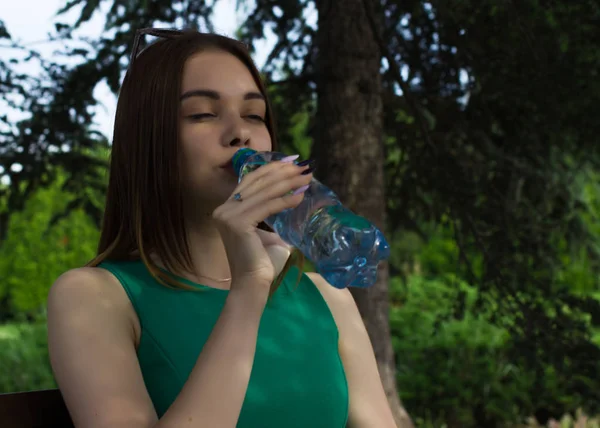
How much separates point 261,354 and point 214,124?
508 mm

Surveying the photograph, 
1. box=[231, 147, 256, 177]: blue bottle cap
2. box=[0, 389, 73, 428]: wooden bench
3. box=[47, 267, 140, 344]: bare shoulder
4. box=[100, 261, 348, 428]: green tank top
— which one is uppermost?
box=[231, 147, 256, 177]: blue bottle cap

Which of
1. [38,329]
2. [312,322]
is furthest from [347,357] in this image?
[38,329]

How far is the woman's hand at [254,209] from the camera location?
1.42 metres

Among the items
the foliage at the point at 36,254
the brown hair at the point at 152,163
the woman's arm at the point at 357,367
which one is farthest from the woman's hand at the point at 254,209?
the foliage at the point at 36,254

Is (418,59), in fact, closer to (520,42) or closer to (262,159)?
(520,42)

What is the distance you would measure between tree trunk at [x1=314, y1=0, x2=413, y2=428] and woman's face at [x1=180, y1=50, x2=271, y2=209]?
198cm

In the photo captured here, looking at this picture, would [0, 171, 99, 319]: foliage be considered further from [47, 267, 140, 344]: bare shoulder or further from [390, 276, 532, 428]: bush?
[47, 267, 140, 344]: bare shoulder

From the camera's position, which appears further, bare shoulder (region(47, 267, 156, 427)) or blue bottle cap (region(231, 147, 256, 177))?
blue bottle cap (region(231, 147, 256, 177))

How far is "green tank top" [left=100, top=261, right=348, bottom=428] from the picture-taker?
161 centimetres

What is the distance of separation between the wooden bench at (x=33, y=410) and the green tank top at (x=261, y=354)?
336mm

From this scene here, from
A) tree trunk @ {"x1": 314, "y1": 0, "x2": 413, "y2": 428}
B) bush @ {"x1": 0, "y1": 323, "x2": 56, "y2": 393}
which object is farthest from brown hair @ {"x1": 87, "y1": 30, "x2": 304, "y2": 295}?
bush @ {"x1": 0, "y1": 323, "x2": 56, "y2": 393}

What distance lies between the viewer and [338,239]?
5.37 ft

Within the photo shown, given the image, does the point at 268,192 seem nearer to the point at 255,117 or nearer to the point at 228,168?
the point at 228,168

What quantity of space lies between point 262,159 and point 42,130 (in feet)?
8.55
